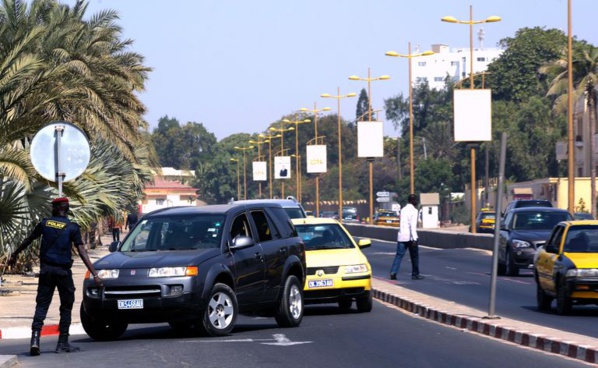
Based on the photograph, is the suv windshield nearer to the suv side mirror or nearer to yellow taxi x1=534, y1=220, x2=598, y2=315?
the suv side mirror

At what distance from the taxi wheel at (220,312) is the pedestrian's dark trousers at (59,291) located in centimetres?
182

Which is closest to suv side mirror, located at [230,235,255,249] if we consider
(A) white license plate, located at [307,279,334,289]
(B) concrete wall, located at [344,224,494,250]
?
(A) white license plate, located at [307,279,334,289]

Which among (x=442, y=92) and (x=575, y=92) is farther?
(x=442, y=92)

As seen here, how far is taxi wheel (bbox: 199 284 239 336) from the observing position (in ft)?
50.0

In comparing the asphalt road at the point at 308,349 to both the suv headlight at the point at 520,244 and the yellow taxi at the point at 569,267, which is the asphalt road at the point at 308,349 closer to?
the yellow taxi at the point at 569,267

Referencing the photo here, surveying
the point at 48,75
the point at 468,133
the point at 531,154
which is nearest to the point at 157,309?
the point at 48,75

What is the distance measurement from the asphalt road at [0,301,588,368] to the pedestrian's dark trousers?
15.8 inches

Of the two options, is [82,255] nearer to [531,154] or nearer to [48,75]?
[48,75]

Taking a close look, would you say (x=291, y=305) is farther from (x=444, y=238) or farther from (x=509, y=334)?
(x=444, y=238)

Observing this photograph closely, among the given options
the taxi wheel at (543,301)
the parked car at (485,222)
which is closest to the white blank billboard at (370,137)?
the parked car at (485,222)

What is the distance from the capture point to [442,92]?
153375 millimetres

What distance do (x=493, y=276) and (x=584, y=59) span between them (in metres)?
61.7

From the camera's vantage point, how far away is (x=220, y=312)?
15.5 metres

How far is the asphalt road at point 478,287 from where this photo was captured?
18.5 m
